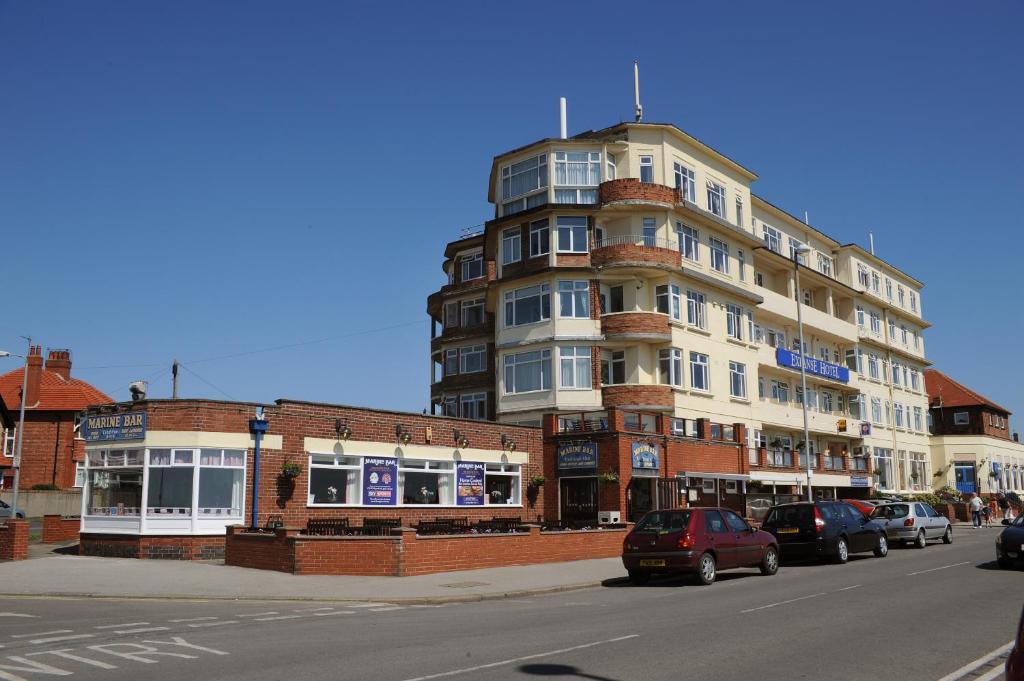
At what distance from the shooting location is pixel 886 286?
213ft

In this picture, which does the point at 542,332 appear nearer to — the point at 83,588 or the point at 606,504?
the point at 606,504

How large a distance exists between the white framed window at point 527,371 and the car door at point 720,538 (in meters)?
18.9

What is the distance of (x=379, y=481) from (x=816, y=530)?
12.8 m

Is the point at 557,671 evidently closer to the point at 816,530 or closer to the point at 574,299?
the point at 816,530

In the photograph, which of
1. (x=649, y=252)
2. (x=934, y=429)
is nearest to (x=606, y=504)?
(x=649, y=252)

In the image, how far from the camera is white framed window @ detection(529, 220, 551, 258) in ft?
128

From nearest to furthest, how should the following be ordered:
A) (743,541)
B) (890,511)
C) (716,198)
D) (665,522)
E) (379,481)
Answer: (665,522), (743,541), (379,481), (890,511), (716,198)

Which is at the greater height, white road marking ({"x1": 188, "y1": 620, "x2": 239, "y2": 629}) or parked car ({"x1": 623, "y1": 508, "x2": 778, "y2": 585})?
parked car ({"x1": 623, "y1": 508, "x2": 778, "y2": 585})

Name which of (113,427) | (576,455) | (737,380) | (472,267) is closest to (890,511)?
(576,455)

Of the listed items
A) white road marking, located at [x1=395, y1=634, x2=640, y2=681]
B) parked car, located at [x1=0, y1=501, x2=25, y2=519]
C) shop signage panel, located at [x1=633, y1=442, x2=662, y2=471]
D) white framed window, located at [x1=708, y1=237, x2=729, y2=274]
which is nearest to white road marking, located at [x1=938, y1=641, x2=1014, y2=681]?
white road marking, located at [x1=395, y1=634, x2=640, y2=681]

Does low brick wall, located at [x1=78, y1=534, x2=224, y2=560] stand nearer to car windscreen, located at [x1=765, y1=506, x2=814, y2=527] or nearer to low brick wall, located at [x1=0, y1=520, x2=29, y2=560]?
low brick wall, located at [x1=0, y1=520, x2=29, y2=560]

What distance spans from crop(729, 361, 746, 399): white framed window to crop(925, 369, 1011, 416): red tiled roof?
40.7 meters

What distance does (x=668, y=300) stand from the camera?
128 feet

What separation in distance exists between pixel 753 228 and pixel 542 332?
690 inches
